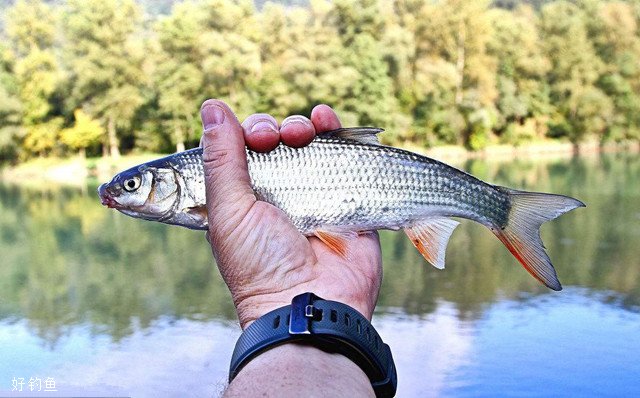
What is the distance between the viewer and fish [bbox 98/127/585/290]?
382 cm

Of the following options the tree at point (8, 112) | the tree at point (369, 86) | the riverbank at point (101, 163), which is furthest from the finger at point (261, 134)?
the tree at point (8, 112)

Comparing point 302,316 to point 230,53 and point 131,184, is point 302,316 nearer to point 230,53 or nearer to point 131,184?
point 131,184

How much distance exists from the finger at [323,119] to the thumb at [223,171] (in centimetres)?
64

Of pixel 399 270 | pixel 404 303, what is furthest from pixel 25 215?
pixel 404 303

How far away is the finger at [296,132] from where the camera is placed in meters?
3.79

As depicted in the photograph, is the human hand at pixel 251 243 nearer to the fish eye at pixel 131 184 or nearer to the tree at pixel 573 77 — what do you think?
the fish eye at pixel 131 184

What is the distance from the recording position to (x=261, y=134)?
3729mm

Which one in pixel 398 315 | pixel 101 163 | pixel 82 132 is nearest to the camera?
pixel 398 315

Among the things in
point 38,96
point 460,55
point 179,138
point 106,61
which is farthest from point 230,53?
point 460,55

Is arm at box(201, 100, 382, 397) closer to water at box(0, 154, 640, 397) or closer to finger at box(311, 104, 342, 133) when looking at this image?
finger at box(311, 104, 342, 133)

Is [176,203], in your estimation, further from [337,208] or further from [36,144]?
[36,144]

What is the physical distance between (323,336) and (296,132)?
137 centimetres

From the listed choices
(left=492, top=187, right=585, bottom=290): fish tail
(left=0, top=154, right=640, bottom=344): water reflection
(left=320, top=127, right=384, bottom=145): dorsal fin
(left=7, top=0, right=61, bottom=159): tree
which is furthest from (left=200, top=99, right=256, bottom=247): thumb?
(left=7, top=0, right=61, bottom=159): tree

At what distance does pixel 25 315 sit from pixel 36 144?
135 feet
